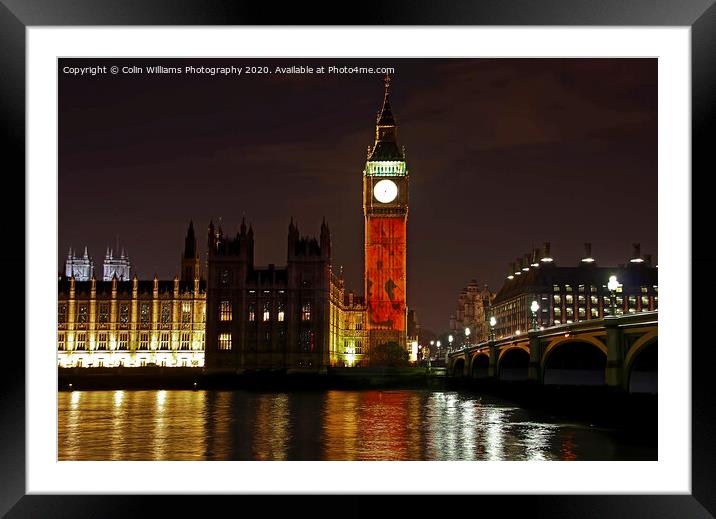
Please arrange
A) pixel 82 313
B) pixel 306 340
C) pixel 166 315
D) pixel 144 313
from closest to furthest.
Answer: pixel 306 340 → pixel 82 313 → pixel 166 315 → pixel 144 313

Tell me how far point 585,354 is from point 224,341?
151ft

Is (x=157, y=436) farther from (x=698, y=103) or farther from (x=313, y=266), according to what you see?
(x=313, y=266)

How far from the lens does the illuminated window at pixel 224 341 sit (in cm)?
8306

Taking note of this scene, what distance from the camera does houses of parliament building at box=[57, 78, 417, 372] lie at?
272ft

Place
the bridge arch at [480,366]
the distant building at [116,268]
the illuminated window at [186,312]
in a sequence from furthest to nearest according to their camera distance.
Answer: the distant building at [116,268] → the illuminated window at [186,312] → the bridge arch at [480,366]

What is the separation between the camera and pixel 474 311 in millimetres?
148000

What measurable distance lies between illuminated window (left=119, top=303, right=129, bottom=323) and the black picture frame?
80965 mm

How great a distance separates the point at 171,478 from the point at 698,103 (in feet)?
28.5

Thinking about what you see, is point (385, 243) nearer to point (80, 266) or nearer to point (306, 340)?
point (306, 340)
